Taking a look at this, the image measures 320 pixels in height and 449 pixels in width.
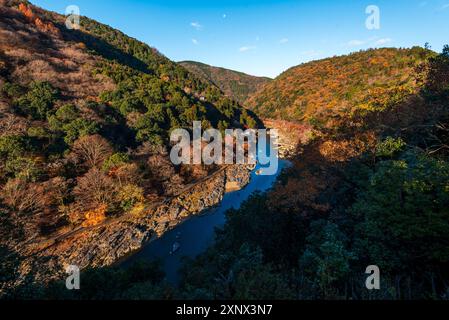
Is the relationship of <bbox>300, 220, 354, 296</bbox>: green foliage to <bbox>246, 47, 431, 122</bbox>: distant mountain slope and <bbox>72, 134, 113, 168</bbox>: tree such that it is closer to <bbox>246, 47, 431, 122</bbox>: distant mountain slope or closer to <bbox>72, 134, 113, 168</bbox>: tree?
<bbox>72, 134, 113, 168</bbox>: tree

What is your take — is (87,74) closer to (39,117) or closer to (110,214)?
(39,117)

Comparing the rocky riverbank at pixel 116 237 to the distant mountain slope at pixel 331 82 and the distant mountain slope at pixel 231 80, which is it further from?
the distant mountain slope at pixel 231 80

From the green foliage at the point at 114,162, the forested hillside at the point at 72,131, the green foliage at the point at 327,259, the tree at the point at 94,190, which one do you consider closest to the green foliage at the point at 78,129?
the forested hillside at the point at 72,131

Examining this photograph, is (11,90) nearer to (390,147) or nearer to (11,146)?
(11,146)

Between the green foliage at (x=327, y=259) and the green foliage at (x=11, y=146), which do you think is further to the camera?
the green foliage at (x=11, y=146)

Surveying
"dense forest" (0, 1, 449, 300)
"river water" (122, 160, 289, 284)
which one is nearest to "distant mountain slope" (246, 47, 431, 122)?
"dense forest" (0, 1, 449, 300)

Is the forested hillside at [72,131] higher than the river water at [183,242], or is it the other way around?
the forested hillside at [72,131]
